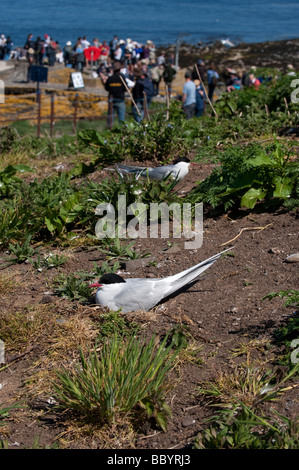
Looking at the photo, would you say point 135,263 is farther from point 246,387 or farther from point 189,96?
point 189,96

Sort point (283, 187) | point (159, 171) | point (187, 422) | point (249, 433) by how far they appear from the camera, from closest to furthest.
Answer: point (249, 433) < point (187, 422) < point (283, 187) < point (159, 171)

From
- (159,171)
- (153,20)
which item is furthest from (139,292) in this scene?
(153,20)

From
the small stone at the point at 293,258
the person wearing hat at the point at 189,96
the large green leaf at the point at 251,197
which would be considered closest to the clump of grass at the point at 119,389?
the small stone at the point at 293,258

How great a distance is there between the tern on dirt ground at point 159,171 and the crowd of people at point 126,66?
6536 mm

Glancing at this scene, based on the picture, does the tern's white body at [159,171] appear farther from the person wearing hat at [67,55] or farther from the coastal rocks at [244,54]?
the coastal rocks at [244,54]

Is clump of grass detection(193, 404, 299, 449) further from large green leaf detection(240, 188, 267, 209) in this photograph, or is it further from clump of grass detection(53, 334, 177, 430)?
large green leaf detection(240, 188, 267, 209)

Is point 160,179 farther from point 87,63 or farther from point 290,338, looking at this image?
point 87,63

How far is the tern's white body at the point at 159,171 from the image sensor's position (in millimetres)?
5941

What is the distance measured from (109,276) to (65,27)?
5377 cm

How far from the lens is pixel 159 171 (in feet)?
19.5

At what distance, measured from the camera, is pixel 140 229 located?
210 inches

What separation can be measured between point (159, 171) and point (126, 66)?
16.0 meters

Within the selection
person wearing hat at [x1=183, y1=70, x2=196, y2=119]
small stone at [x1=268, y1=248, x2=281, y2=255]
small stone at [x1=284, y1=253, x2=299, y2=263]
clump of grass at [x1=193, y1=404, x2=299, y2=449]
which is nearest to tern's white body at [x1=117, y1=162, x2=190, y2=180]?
small stone at [x1=268, y1=248, x2=281, y2=255]
